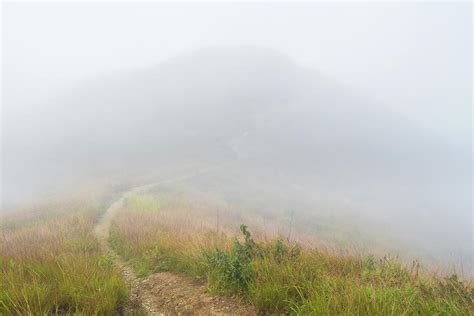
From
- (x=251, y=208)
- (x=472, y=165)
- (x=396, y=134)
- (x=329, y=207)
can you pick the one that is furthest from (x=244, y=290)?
(x=472, y=165)

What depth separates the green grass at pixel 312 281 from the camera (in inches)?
147

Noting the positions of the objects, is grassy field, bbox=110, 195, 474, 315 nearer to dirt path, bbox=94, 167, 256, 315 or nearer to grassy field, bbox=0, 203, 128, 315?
dirt path, bbox=94, 167, 256, 315

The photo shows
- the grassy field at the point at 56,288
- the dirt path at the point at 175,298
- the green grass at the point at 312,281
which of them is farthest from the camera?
the dirt path at the point at 175,298

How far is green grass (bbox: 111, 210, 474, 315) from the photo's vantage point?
3.72 metres

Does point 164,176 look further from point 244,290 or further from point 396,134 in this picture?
point 396,134

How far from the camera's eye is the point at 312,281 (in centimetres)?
492

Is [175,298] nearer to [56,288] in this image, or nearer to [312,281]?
[56,288]

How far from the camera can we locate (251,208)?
29500 mm

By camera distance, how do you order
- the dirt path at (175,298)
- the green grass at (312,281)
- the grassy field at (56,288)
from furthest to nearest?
1. the dirt path at (175,298)
2. the grassy field at (56,288)
3. the green grass at (312,281)

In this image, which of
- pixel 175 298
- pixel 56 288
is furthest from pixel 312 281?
pixel 56 288

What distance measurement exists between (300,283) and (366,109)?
311 feet

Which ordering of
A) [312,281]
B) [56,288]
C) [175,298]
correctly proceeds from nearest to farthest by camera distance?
[56,288] → [312,281] → [175,298]

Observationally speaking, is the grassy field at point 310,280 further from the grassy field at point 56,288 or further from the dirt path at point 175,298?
the grassy field at point 56,288

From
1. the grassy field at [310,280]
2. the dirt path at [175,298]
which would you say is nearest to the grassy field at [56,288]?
the dirt path at [175,298]
